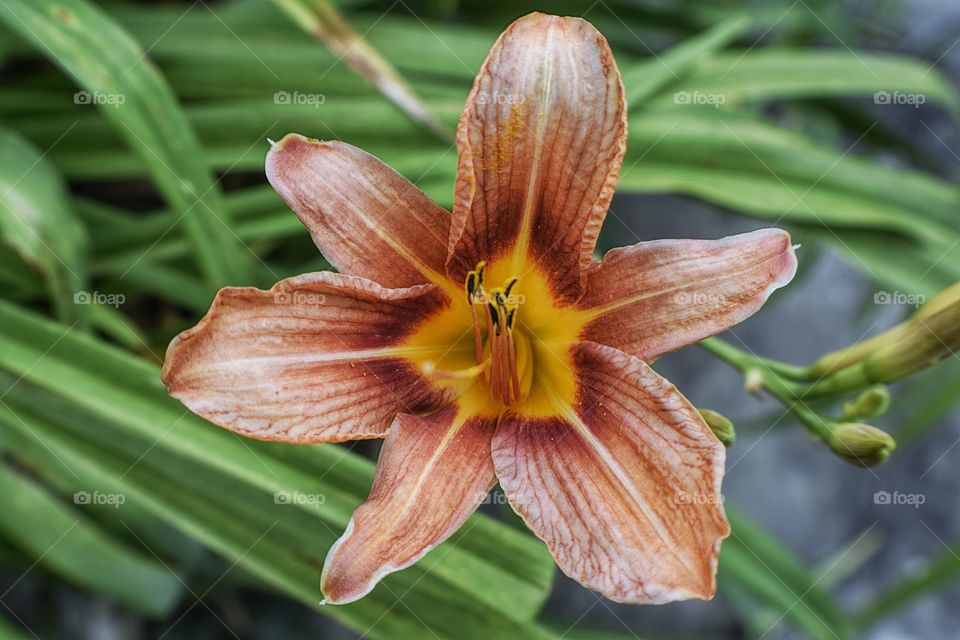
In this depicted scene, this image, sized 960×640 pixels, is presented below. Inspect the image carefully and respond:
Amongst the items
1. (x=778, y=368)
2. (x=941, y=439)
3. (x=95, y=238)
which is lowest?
(x=941, y=439)

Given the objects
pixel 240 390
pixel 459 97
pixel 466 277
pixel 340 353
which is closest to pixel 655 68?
pixel 459 97

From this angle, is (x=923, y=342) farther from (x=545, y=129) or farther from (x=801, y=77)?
(x=801, y=77)

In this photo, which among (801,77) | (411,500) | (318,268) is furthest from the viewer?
(801,77)

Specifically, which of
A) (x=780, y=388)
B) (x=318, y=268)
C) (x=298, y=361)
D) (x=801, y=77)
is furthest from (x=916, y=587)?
(x=298, y=361)

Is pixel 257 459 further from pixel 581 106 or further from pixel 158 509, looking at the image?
pixel 581 106

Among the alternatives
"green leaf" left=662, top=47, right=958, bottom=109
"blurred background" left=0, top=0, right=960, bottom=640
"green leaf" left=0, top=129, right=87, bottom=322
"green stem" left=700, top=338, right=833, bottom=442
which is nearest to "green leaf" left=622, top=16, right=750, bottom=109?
"blurred background" left=0, top=0, right=960, bottom=640

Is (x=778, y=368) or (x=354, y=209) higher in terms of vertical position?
(x=354, y=209)

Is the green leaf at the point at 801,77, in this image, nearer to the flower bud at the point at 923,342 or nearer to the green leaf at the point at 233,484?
the flower bud at the point at 923,342
